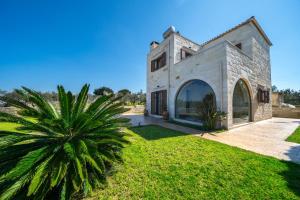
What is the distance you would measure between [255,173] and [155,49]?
13318 mm

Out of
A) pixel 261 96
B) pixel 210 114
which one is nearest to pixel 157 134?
pixel 210 114

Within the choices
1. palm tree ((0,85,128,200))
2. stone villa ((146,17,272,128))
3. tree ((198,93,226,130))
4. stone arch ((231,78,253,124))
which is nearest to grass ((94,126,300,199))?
palm tree ((0,85,128,200))

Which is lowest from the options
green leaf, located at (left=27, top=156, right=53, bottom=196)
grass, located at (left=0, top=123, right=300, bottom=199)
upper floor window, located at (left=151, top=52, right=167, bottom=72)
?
grass, located at (left=0, top=123, right=300, bottom=199)

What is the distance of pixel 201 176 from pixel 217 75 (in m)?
6.35

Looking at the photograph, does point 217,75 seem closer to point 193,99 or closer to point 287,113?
point 193,99

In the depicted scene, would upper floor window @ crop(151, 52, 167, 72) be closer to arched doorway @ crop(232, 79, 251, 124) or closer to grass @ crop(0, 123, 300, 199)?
arched doorway @ crop(232, 79, 251, 124)

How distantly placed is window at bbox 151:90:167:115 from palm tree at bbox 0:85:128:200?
9448 mm

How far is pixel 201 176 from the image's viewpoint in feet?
9.50

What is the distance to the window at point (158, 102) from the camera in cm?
1241

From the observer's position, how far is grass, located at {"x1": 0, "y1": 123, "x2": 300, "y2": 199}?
7.77ft

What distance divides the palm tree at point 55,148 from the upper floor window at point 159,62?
10477mm

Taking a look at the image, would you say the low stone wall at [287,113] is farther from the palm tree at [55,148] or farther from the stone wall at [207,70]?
the palm tree at [55,148]

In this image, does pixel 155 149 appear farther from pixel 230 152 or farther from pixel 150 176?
pixel 230 152

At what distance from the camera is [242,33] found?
10.5 m
